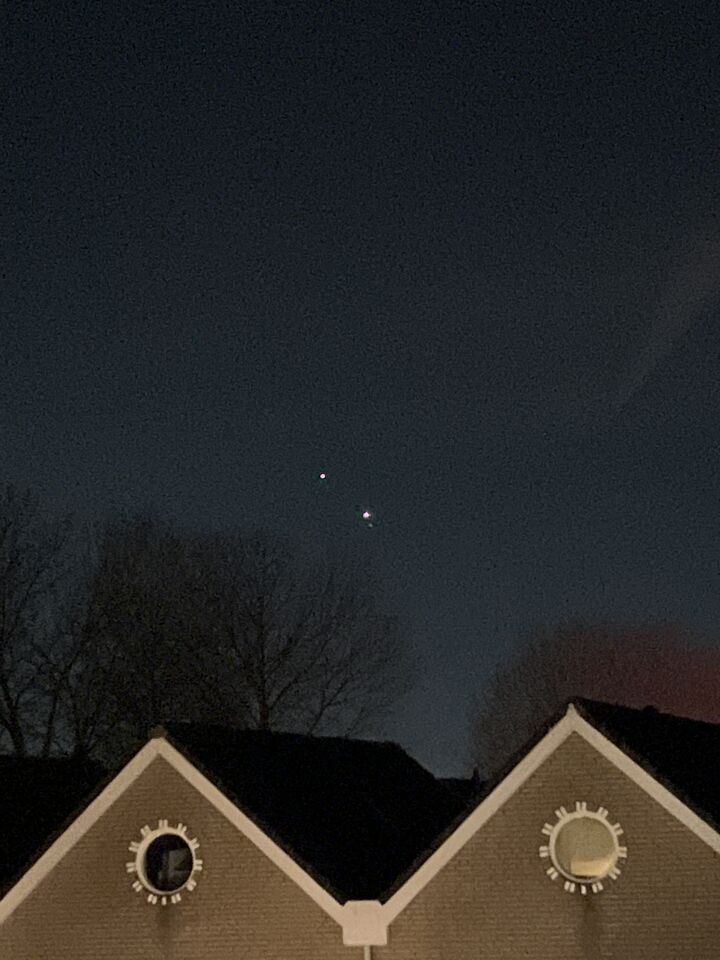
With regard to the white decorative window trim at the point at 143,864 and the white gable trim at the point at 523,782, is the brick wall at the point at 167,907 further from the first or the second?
the white gable trim at the point at 523,782

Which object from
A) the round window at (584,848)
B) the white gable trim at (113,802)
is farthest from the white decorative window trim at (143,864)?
the round window at (584,848)

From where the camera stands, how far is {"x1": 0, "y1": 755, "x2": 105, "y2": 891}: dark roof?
3212cm

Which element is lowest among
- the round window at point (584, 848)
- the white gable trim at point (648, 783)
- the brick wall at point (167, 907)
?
the brick wall at point (167, 907)

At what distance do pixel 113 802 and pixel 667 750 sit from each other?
9771 mm

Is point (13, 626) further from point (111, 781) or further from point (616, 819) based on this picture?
point (616, 819)

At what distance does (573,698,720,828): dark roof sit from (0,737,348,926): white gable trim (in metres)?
5.98

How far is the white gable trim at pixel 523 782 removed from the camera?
24156 millimetres

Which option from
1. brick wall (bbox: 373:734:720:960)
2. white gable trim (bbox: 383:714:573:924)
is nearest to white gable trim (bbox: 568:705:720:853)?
brick wall (bbox: 373:734:720:960)

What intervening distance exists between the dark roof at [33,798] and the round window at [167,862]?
3.67 meters

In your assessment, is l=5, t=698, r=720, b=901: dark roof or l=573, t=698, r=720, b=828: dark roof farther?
l=5, t=698, r=720, b=901: dark roof

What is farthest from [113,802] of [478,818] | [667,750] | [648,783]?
[667,750]

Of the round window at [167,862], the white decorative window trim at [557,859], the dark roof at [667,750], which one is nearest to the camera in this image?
the dark roof at [667,750]

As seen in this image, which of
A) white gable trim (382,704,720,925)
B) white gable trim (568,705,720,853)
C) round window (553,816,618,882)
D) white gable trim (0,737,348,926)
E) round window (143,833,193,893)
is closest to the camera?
white gable trim (568,705,720,853)

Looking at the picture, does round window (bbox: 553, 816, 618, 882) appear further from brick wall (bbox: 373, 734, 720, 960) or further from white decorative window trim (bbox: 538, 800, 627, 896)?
brick wall (bbox: 373, 734, 720, 960)
